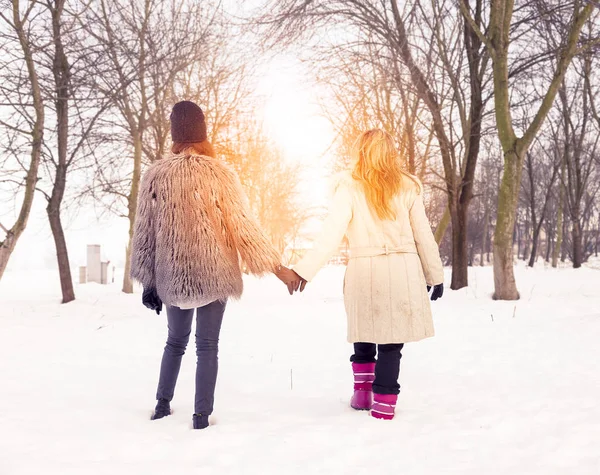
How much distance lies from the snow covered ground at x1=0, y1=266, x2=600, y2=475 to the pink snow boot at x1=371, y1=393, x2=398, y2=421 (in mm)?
66

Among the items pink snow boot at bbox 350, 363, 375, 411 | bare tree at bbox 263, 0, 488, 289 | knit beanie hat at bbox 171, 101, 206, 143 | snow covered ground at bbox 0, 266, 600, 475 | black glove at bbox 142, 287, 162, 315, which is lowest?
snow covered ground at bbox 0, 266, 600, 475

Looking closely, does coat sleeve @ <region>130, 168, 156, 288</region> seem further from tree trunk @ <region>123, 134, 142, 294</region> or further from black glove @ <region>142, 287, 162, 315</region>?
tree trunk @ <region>123, 134, 142, 294</region>

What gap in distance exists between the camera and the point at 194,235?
3.07 meters

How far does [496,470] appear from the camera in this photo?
2.47 m

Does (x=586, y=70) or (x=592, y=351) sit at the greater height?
(x=586, y=70)

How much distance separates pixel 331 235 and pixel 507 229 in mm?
6708

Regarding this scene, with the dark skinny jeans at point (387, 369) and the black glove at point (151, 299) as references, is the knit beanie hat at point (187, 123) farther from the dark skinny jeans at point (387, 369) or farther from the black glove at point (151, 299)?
the dark skinny jeans at point (387, 369)

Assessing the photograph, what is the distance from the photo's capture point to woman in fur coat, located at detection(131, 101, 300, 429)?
304cm

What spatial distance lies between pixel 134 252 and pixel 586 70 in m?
17.2

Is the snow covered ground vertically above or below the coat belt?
below

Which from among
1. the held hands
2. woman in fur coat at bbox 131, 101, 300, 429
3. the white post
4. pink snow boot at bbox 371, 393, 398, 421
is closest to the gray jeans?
woman in fur coat at bbox 131, 101, 300, 429

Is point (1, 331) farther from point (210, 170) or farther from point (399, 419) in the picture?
point (399, 419)

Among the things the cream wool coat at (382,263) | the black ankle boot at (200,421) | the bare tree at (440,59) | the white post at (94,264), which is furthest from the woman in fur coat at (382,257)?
the white post at (94,264)

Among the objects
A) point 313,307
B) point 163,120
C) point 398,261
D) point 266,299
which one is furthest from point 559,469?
point 163,120
